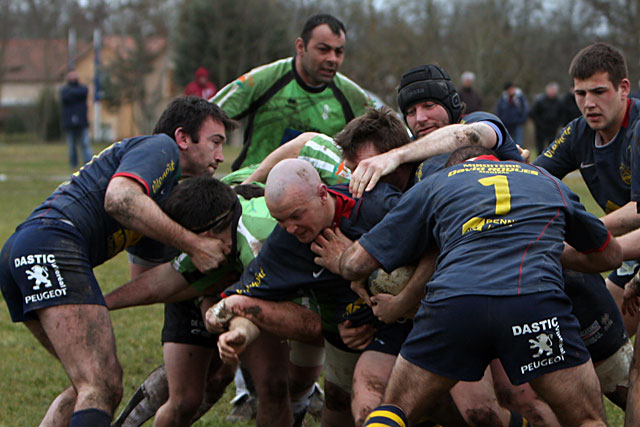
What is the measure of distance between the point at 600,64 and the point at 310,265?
96.7 inches

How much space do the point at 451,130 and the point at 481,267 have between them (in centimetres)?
117

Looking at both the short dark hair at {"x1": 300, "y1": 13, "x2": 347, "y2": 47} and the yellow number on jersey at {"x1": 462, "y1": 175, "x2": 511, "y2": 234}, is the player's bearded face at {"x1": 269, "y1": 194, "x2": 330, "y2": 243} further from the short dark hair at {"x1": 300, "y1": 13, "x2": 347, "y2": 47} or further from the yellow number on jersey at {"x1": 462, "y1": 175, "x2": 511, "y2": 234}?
the short dark hair at {"x1": 300, "y1": 13, "x2": 347, "y2": 47}

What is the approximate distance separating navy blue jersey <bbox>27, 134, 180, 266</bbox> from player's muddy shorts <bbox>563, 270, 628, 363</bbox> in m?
2.16

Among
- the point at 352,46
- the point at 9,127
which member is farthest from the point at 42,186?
the point at 9,127

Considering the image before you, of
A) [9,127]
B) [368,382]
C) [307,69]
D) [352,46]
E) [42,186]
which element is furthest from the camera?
[9,127]

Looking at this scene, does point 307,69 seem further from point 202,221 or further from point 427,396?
point 427,396

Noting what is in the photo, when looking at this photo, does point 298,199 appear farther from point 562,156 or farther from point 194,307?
point 562,156

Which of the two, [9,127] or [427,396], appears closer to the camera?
[427,396]

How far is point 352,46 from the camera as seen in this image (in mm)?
36656

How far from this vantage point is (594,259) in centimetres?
371

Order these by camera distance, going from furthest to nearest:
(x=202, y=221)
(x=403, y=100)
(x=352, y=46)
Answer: (x=352, y=46), (x=403, y=100), (x=202, y=221)

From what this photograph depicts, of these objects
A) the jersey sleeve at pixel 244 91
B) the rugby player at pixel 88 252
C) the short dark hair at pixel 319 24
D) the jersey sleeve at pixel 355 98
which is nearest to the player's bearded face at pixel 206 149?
the rugby player at pixel 88 252

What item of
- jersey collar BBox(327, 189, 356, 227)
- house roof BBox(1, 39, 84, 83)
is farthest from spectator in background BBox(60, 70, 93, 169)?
house roof BBox(1, 39, 84, 83)

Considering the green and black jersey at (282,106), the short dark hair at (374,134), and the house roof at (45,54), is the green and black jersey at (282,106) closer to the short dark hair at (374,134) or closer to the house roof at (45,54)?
the short dark hair at (374,134)
